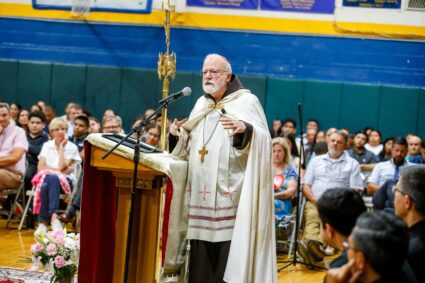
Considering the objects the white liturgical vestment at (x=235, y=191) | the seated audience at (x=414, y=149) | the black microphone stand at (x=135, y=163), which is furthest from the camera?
the seated audience at (x=414, y=149)

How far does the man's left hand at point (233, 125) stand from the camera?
15.7 ft

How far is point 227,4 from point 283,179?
5.95m

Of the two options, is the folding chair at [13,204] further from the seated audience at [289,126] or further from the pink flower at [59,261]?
the seated audience at [289,126]

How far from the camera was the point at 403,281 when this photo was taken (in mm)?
2838

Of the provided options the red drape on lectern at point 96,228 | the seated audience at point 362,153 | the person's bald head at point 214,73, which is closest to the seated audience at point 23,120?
the seated audience at point 362,153

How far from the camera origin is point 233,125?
481cm

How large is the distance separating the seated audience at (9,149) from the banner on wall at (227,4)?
6.04 metres

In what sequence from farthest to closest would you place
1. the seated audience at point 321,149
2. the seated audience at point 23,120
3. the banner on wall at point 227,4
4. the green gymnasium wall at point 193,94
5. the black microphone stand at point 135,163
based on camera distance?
the banner on wall at point 227,4
the green gymnasium wall at point 193,94
the seated audience at point 23,120
the seated audience at point 321,149
the black microphone stand at point 135,163

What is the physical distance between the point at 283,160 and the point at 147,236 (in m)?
3.81

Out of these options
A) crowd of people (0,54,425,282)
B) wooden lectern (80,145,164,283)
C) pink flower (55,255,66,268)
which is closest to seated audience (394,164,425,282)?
crowd of people (0,54,425,282)

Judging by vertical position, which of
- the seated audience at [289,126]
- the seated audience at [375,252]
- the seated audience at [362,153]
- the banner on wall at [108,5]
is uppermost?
the banner on wall at [108,5]

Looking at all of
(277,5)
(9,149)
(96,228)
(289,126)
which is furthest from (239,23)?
(96,228)

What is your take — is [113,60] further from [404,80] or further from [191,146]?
[191,146]

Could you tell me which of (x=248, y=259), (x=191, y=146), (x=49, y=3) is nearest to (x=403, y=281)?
(x=248, y=259)
